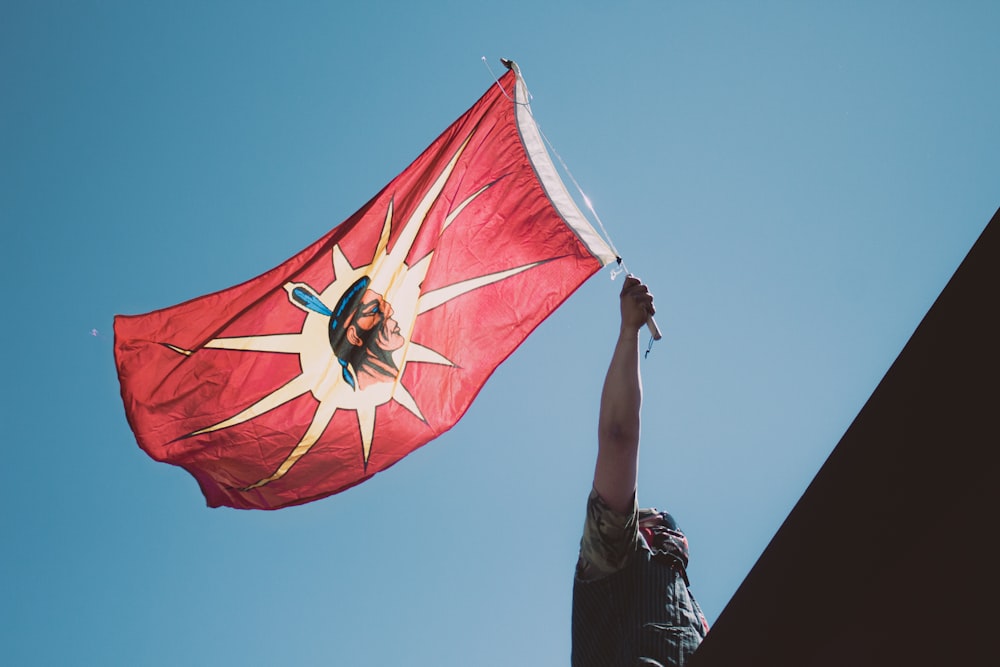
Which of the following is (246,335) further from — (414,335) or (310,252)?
(414,335)

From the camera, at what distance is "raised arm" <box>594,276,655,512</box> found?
2.61m

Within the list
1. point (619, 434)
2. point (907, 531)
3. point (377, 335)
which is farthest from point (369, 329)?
point (907, 531)

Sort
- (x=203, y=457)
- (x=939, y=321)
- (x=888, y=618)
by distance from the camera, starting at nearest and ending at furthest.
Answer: (x=939, y=321) < (x=888, y=618) < (x=203, y=457)

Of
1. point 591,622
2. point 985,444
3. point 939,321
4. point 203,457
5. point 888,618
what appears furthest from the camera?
point 203,457

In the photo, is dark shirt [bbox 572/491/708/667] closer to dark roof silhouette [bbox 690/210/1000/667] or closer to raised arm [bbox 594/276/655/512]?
raised arm [bbox 594/276/655/512]

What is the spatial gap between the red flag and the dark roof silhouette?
11.7ft

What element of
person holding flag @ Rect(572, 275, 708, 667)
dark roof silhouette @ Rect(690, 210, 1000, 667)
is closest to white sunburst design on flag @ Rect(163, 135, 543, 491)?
person holding flag @ Rect(572, 275, 708, 667)

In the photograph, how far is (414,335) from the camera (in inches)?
223

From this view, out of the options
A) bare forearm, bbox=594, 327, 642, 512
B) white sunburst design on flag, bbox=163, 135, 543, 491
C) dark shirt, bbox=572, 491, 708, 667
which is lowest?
dark shirt, bbox=572, 491, 708, 667

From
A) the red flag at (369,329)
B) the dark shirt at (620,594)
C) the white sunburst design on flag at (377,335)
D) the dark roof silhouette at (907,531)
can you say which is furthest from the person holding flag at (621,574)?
the white sunburst design on flag at (377,335)

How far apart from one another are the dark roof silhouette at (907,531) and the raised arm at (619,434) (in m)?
0.69

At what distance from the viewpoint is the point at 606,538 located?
8.64 ft

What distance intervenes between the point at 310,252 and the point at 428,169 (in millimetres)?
1151

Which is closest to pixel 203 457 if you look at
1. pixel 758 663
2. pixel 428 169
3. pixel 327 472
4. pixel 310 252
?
pixel 327 472
